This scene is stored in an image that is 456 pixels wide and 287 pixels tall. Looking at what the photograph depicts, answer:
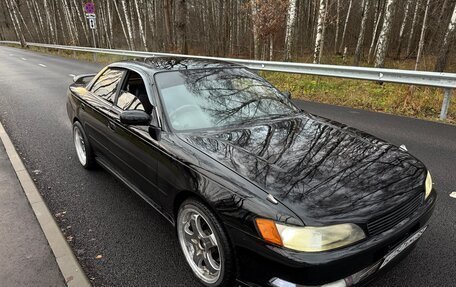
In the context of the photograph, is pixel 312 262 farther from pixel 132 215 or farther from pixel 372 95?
pixel 372 95

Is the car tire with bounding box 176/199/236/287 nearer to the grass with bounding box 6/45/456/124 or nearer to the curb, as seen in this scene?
the curb

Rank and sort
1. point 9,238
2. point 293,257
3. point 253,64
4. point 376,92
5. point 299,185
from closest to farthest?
point 293,257
point 299,185
point 9,238
point 376,92
point 253,64

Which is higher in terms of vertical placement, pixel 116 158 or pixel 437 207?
pixel 116 158

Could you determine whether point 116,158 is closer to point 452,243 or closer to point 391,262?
point 391,262

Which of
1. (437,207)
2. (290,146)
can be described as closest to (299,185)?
(290,146)

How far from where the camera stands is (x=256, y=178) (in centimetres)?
229

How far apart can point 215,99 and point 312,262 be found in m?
1.92

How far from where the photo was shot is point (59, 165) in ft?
16.3

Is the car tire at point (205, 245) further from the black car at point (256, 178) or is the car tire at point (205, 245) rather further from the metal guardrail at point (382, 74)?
the metal guardrail at point (382, 74)

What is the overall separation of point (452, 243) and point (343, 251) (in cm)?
165

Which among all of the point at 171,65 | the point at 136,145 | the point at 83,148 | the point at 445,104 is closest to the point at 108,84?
the point at 171,65

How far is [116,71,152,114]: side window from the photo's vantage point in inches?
132

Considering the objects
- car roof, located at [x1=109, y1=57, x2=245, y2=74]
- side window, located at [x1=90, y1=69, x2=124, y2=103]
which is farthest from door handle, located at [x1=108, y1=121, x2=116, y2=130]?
car roof, located at [x1=109, y1=57, x2=245, y2=74]

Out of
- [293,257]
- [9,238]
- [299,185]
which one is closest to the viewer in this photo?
[293,257]
